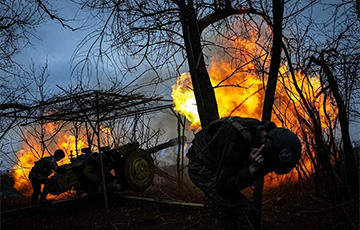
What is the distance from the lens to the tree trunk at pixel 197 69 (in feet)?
17.1

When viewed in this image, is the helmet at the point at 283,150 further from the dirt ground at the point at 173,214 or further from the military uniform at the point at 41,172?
the military uniform at the point at 41,172

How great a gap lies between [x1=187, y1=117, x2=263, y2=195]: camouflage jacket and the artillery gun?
586 centimetres

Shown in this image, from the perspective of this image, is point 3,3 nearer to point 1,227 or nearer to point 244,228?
point 1,227

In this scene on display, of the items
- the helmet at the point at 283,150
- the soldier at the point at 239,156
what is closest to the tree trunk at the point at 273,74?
the soldier at the point at 239,156

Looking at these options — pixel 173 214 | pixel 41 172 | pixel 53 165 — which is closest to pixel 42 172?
pixel 41 172

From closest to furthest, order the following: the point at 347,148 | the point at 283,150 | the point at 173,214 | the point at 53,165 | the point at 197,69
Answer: the point at 283,150, the point at 347,148, the point at 197,69, the point at 173,214, the point at 53,165

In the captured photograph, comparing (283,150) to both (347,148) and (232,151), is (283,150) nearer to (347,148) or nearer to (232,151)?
(232,151)

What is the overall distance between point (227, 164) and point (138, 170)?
635 centimetres

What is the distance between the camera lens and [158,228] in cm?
607

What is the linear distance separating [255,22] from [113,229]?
5.12m

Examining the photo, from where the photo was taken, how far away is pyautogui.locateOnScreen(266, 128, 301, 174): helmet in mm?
2701

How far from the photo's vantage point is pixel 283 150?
2.70m

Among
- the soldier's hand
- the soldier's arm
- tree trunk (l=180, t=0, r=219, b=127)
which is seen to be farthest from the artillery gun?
the soldier's hand

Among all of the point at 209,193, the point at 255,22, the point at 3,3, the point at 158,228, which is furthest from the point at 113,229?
the point at 3,3
